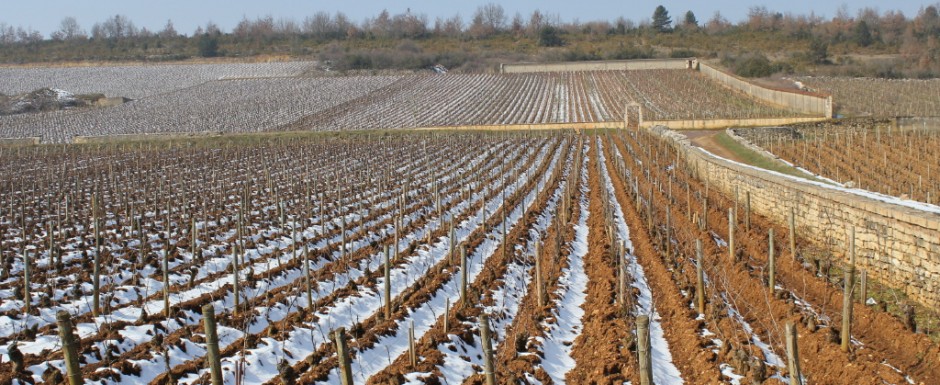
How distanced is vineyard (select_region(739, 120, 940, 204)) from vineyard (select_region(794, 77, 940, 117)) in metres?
11.3

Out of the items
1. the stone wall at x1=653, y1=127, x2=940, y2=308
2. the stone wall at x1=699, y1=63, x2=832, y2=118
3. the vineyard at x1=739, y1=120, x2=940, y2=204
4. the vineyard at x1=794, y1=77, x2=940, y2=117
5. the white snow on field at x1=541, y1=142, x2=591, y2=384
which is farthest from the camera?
the vineyard at x1=794, y1=77, x2=940, y2=117

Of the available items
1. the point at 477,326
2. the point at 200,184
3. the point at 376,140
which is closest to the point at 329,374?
the point at 477,326

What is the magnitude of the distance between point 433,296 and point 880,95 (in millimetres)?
51323

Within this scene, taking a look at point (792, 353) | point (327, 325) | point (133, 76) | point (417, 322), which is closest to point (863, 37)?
point (133, 76)

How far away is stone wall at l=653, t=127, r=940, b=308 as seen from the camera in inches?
424

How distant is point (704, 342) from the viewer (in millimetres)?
9289

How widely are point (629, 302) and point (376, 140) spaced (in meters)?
31.6

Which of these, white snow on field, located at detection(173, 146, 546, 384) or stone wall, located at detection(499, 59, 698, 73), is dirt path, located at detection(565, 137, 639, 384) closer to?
white snow on field, located at detection(173, 146, 546, 384)

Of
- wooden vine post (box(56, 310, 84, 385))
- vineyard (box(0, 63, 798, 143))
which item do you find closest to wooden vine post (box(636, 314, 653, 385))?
wooden vine post (box(56, 310, 84, 385))

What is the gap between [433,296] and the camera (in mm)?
11859

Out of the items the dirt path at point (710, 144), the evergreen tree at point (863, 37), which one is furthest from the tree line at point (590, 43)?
the dirt path at point (710, 144)

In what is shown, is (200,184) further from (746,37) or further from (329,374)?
(746,37)

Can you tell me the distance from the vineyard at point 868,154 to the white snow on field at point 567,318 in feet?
15.6

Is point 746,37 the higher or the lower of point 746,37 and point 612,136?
the higher
